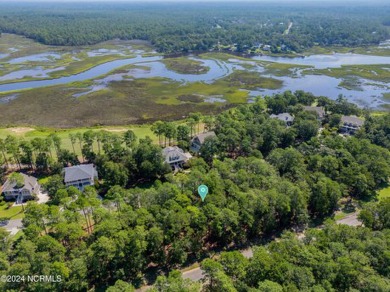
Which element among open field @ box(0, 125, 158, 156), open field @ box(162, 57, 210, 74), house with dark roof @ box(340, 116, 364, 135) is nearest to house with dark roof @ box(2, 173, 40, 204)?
open field @ box(0, 125, 158, 156)

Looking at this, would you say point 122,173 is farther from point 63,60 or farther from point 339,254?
point 63,60

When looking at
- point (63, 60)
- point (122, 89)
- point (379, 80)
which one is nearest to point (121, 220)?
point (122, 89)

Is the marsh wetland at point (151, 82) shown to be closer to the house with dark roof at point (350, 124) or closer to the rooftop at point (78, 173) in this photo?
the house with dark roof at point (350, 124)

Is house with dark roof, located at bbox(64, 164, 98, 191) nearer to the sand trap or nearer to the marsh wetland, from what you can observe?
the sand trap

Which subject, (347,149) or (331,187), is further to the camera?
(347,149)

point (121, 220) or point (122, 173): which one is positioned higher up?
point (121, 220)

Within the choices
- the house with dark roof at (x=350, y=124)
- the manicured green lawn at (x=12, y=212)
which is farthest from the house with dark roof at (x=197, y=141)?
the house with dark roof at (x=350, y=124)

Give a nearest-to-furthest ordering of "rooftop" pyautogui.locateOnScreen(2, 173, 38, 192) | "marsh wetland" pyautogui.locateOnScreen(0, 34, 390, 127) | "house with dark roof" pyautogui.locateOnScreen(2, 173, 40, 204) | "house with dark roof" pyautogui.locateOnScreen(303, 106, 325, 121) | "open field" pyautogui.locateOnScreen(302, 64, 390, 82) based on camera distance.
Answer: "house with dark roof" pyautogui.locateOnScreen(2, 173, 40, 204), "rooftop" pyautogui.locateOnScreen(2, 173, 38, 192), "house with dark roof" pyautogui.locateOnScreen(303, 106, 325, 121), "marsh wetland" pyautogui.locateOnScreen(0, 34, 390, 127), "open field" pyautogui.locateOnScreen(302, 64, 390, 82)
